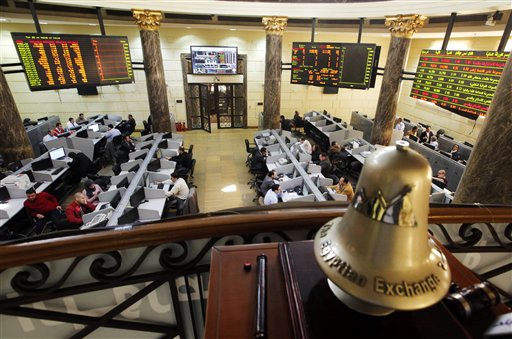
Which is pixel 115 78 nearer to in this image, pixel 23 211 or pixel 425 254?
pixel 23 211

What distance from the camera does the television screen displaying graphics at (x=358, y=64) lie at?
7605mm

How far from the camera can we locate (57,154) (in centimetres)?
752

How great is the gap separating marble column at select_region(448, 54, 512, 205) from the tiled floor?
18.7ft

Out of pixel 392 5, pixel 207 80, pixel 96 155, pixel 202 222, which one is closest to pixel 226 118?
Result: pixel 207 80

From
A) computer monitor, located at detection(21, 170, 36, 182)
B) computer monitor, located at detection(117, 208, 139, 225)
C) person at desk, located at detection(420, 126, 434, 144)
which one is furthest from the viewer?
person at desk, located at detection(420, 126, 434, 144)

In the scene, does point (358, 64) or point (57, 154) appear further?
point (358, 64)

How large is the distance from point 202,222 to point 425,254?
0.75 meters

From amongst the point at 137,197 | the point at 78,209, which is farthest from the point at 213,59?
the point at 78,209

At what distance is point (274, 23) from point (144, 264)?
30.7ft

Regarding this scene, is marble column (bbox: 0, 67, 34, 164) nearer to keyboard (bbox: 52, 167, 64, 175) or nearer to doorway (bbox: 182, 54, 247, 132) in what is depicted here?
keyboard (bbox: 52, 167, 64, 175)

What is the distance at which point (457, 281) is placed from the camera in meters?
0.89

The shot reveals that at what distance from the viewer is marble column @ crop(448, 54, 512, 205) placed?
5.51ft

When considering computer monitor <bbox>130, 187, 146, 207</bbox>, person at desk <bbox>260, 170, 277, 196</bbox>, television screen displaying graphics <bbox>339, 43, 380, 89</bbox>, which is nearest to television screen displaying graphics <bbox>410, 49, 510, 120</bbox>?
television screen displaying graphics <bbox>339, 43, 380, 89</bbox>

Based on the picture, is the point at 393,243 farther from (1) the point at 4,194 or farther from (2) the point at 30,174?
A: (2) the point at 30,174
